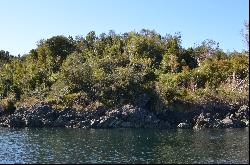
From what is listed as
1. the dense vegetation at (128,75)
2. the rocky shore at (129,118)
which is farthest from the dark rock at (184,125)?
the dense vegetation at (128,75)

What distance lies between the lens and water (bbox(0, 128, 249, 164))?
61156 mm

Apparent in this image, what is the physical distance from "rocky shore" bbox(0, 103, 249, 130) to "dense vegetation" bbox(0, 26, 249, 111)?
279 cm

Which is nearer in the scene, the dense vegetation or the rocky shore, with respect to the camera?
the rocky shore

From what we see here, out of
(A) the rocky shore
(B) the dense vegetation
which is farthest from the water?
(B) the dense vegetation

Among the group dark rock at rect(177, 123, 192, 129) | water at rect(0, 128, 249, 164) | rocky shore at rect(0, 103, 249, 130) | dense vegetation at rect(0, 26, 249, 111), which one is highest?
dense vegetation at rect(0, 26, 249, 111)

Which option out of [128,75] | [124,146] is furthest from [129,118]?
[124,146]

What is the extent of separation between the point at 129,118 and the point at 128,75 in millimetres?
13736

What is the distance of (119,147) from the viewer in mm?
72688

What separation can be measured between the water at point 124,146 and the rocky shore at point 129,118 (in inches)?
308

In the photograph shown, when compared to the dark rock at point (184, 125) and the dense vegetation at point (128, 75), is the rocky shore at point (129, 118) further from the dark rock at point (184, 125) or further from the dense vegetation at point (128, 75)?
the dense vegetation at point (128, 75)

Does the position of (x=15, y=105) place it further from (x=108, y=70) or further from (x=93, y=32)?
(x=93, y=32)

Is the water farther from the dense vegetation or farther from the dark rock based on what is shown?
the dense vegetation

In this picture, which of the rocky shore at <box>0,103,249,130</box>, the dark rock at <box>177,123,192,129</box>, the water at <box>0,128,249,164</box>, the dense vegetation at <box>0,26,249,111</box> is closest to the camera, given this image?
the water at <box>0,128,249,164</box>

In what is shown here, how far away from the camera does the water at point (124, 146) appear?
61156 millimetres
